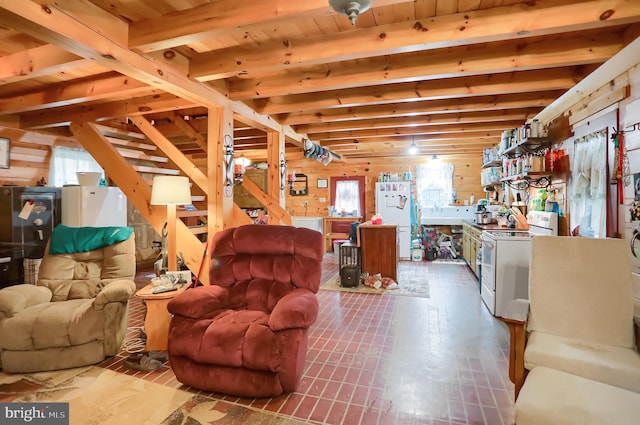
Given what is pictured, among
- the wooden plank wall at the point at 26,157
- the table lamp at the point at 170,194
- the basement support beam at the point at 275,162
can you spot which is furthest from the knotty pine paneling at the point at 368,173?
A: the table lamp at the point at 170,194

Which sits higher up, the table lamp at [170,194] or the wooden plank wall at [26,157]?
the wooden plank wall at [26,157]

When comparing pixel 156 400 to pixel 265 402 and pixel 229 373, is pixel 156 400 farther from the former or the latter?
pixel 265 402

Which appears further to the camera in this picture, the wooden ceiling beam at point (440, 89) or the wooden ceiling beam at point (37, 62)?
the wooden ceiling beam at point (440, 89)

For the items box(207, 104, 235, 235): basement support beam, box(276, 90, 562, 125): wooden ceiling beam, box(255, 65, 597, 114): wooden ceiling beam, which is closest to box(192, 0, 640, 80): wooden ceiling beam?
box(207, 104, 235, 235): basement support beam

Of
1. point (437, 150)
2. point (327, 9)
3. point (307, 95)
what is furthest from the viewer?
point (437, 150)

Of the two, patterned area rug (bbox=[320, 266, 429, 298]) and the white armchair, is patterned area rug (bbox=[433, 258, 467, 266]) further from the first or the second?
the white armchair

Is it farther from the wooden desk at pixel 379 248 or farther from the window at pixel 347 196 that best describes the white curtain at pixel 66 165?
the window at pixel 347 196

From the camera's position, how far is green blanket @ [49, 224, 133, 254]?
2869 mm

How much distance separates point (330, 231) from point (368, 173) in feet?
5.76

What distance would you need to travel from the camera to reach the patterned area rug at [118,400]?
186cm

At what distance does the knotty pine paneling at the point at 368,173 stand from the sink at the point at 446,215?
298mm

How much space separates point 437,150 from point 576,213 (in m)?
4.15

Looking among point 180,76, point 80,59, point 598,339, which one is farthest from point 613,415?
point 80,59

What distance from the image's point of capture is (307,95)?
A: 372 cm
